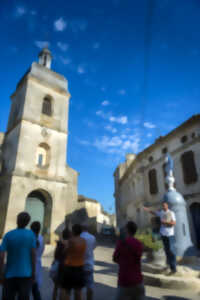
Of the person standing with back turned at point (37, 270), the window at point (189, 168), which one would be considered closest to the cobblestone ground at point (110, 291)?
the person standing with back turned at point (37, 270)

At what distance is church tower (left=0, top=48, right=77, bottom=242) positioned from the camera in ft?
46.0

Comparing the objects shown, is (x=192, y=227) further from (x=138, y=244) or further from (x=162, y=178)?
(x=138, y=244)

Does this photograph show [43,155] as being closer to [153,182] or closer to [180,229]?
[153,182]

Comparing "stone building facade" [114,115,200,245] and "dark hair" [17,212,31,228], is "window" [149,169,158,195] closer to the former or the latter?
"stone building facade" [114,115,200,245]

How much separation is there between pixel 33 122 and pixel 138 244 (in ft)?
48.9

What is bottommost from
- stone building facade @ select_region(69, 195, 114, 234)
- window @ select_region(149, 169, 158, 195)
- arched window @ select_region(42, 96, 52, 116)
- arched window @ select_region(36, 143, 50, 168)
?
stone building facade @ select_region(69, 195, 114, 234)

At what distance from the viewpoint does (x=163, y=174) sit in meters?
16.6

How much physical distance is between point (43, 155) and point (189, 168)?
1106 centimetres

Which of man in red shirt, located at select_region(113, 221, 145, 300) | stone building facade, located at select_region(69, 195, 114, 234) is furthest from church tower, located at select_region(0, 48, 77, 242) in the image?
man in red shirt, located at select_region(113, 221, 145, 300)

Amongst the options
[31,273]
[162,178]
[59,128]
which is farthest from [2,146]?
[31,273]

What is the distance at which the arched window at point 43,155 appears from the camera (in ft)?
52.9

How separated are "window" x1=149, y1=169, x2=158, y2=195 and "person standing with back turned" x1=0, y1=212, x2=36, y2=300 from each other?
15.5 metres

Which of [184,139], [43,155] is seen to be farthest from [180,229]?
[43,155]

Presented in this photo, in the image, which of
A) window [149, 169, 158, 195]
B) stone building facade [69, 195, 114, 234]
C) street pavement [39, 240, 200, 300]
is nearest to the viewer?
street pavement [39, 240, 200, 300]
